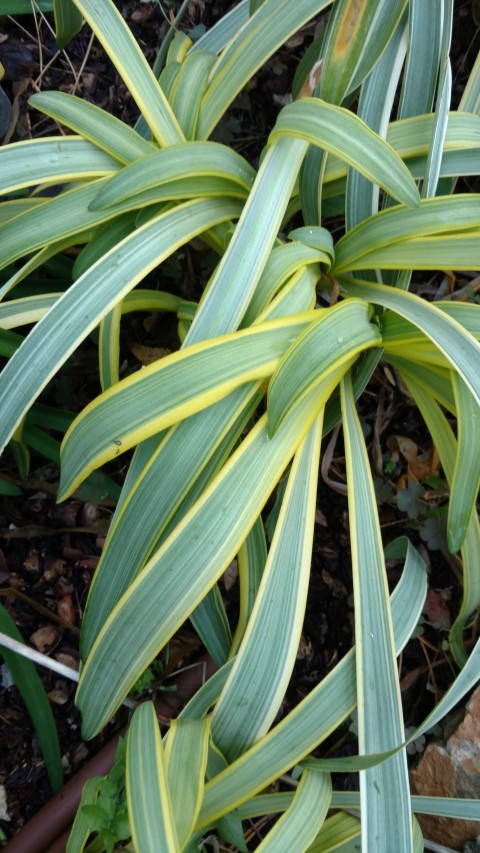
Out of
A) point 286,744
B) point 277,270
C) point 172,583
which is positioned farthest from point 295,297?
point 286,744

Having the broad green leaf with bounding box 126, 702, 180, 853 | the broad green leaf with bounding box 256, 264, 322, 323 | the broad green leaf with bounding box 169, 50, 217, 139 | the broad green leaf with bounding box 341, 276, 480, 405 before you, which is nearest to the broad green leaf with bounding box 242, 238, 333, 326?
the broad green leaf with bounding box 256, 264, 322, 323

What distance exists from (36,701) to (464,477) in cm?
63

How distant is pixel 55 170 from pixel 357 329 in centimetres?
43

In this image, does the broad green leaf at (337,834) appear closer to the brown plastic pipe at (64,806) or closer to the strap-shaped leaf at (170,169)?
the brown plastic pipe at (64,806)

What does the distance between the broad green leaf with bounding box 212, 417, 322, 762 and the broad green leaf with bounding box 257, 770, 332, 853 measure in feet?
0.27

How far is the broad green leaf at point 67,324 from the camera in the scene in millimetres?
697

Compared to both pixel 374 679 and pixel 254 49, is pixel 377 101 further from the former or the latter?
pixel 374 679

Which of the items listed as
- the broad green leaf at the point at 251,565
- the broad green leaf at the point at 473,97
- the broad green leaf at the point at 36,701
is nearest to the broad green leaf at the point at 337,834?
the broad green leaf at the point at 251,565

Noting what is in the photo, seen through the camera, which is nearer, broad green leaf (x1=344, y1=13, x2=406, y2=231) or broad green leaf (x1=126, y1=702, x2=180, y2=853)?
broad green leaf (x1=126, y1=702, x2=180, y2=853)

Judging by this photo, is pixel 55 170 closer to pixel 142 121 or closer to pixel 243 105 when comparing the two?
pixel 142 121

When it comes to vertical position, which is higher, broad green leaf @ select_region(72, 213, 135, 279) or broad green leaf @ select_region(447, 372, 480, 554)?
broad green leaf @ select_region(72, 213, 135, 279)

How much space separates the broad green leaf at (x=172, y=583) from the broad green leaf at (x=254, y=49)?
493 millimetres

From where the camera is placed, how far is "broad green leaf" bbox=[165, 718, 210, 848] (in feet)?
1.97

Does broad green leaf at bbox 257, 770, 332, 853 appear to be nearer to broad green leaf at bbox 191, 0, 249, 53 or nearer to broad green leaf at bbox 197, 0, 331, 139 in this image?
broad green leaf at bbox 197, 0, 331, 139
